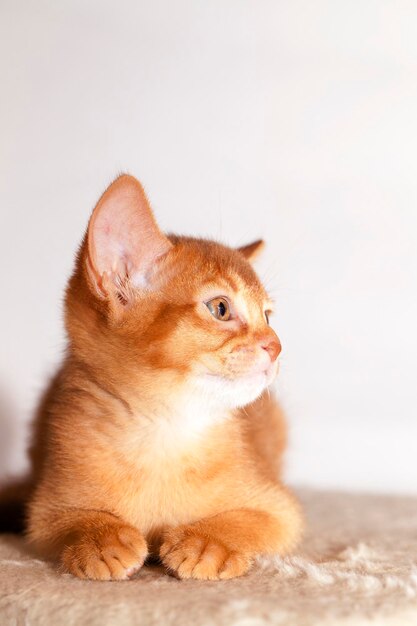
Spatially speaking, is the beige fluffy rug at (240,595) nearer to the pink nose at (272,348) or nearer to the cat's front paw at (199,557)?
the cat's front paw at (199,557)

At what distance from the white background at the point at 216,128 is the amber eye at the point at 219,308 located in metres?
1.23

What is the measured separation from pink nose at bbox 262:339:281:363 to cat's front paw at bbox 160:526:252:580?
0.30m

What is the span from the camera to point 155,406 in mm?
1517

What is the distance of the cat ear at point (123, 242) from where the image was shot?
4.87ft

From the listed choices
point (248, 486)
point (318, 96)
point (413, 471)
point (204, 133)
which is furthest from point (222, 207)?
point (248, 486)

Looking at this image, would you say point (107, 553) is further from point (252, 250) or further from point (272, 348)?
point (252, 250)

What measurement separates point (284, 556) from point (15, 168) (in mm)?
1612

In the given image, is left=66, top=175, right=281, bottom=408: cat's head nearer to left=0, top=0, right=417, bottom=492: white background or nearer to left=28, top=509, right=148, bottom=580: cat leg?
left=28, top=509, right=148, bottom=580: cat leg

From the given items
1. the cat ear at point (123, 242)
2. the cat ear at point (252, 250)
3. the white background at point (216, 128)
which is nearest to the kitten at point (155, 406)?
the cat ear at point (123, 242)

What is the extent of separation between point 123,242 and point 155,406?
0.90 feet

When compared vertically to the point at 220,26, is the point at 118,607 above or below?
below

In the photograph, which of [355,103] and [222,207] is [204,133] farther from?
[355,103]

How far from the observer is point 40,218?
9.05 ft

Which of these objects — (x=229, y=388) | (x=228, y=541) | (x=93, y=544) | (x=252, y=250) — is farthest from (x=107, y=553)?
(x=252, y=250)
